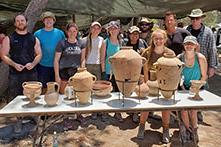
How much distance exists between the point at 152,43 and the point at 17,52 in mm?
1499

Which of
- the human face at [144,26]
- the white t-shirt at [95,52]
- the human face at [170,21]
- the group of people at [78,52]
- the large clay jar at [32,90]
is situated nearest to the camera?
the large clay jar at [32,90]

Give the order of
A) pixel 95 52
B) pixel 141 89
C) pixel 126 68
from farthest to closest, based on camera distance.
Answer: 1. pixel 95 52
2. pixel 141 89
3. pixel 126 68

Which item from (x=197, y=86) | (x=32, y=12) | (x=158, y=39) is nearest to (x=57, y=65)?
(x=158, y=39)

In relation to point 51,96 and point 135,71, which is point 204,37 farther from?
point 51,96

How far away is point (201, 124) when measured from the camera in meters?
4.39

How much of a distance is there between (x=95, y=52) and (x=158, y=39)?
3.47 feet

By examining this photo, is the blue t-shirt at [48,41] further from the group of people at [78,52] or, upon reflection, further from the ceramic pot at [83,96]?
the ceramic pot at [83,96]

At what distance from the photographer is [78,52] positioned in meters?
3.61

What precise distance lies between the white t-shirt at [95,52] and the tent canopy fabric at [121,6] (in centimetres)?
216

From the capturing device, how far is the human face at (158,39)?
307 cm

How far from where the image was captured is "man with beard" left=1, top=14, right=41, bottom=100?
3549 millimetres

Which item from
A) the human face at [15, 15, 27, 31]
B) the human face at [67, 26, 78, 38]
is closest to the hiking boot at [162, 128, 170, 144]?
the human face at [67, 26, 78, 38]

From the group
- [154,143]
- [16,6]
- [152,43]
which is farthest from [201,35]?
[16,6]

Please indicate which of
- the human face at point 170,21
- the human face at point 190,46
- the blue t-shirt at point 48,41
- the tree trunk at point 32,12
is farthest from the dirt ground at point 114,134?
the tree trunk at point 32,12
